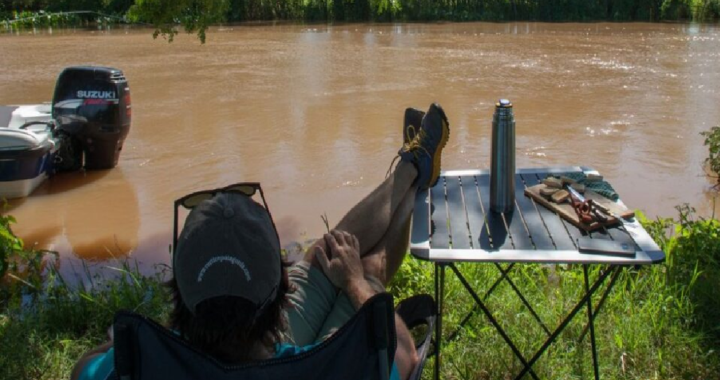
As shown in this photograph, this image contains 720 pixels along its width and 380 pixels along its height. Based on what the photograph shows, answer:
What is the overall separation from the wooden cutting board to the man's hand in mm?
647

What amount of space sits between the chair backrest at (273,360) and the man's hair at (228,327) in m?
0.03

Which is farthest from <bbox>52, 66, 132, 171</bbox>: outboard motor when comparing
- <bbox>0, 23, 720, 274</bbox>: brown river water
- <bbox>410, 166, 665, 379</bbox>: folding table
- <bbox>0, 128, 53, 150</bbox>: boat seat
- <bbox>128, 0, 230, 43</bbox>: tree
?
<bbox>410, 166, 665, 379</bbox>: folding table

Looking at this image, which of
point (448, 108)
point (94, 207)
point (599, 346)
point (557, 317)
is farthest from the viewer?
point (448, 108)

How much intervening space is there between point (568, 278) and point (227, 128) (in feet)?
20.6

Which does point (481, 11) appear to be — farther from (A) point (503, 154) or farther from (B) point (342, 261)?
(B) point (342, 261)

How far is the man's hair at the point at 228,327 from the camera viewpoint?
4.82ft

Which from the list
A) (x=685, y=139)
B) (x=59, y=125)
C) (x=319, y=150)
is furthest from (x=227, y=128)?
(x=685, y=139)

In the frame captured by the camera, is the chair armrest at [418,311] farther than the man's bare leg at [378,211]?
No

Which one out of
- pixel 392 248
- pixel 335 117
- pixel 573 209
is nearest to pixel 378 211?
pixel 392 248

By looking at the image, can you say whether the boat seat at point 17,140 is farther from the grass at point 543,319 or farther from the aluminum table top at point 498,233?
the aluminum table top at point 498,233

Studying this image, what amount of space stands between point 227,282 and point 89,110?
550cm

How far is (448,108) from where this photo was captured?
33.4 feet

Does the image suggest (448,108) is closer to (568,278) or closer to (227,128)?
(227,128)

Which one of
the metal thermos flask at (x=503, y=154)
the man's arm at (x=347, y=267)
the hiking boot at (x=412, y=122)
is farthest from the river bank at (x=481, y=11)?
the man's arm at (x=347, y=267)
